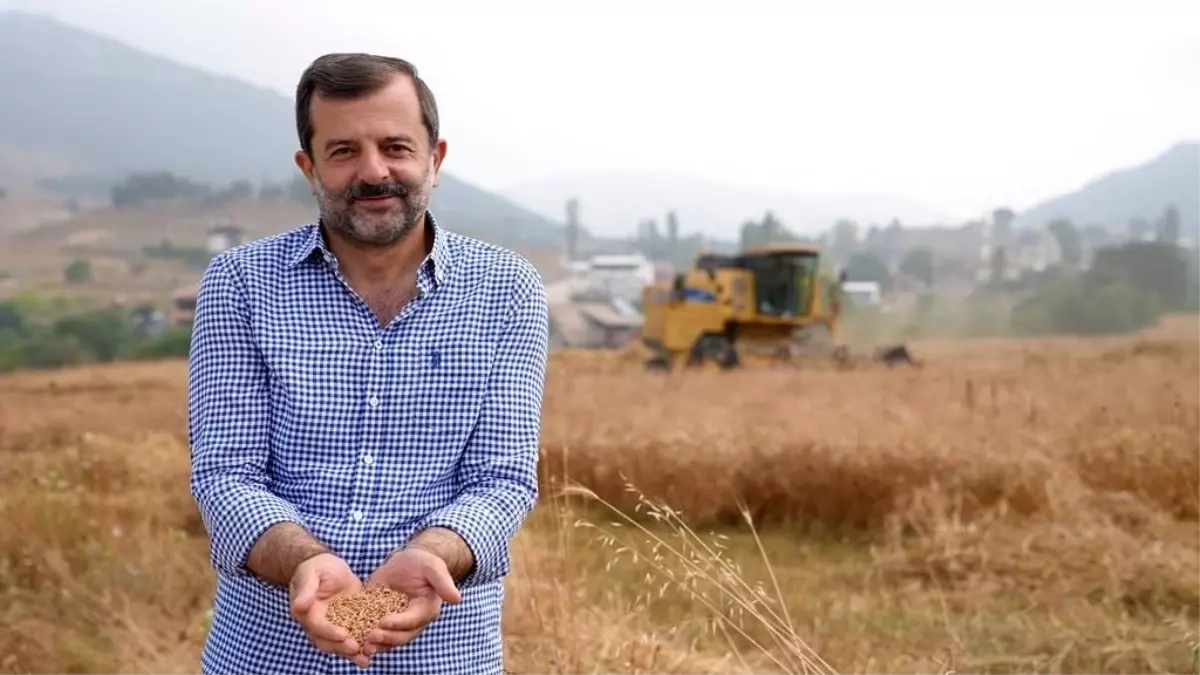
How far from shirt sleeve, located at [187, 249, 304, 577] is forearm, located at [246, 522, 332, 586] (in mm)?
35

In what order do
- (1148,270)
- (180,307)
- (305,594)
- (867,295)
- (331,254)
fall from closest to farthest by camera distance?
(305,594) → (331,254) → (180,307) → (1148,270) → (867,295)

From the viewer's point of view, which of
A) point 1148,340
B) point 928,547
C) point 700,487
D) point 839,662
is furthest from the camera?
point 1148,340

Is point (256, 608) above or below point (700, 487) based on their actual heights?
above

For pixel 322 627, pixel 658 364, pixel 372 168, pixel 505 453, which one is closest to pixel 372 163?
pixel 372 168

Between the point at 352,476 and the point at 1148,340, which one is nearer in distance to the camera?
the point at 352,476

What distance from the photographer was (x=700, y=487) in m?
7.97

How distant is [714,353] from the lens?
1991 centimetres

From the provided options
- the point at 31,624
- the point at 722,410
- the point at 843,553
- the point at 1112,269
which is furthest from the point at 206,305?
the point at 1112,269

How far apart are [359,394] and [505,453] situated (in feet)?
0.83

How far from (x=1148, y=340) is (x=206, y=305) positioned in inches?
908

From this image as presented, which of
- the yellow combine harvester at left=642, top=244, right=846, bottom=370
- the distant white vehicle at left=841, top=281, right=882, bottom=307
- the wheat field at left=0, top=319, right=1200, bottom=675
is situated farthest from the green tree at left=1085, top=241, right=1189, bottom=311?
the wheat field at left=0, top=319, right=1200, bottom=675

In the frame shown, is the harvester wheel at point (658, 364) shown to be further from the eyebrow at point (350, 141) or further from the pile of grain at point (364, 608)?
the pile of grain at point (364, 608)

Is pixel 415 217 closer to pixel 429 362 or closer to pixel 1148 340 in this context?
pixel 429 362

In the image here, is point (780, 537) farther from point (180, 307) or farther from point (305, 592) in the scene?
point (180, 307)
